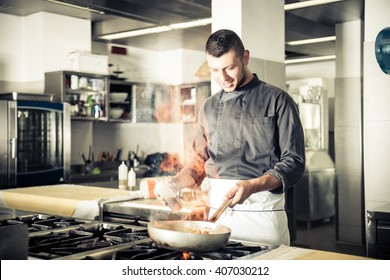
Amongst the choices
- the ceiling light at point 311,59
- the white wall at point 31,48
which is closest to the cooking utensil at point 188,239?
the white wall at point 31,48

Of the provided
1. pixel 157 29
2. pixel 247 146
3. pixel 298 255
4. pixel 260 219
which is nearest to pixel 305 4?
pixel 157 29

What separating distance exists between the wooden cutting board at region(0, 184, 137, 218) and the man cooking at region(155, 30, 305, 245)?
0.95 meters

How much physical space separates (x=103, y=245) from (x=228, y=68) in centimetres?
95

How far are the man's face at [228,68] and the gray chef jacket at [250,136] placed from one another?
9cm

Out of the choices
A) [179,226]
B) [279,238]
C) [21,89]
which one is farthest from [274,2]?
[21,89]

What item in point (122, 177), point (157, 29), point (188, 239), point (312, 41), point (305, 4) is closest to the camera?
point (188, 239)

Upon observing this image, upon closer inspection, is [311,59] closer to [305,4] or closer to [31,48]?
[305,4]

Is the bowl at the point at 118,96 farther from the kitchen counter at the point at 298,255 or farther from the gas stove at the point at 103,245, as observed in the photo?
the kitchen counter at the point at 298,255

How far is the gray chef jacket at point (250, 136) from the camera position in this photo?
2150 mm

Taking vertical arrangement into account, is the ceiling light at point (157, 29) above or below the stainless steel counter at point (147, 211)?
above

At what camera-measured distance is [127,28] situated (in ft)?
19.7

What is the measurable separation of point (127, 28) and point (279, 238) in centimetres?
435

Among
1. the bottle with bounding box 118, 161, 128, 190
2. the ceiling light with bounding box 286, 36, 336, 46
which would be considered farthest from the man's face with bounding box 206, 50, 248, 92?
the ceiling light with bounding box 286, 36, 336, 46

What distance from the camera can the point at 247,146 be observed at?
89.7 inches
